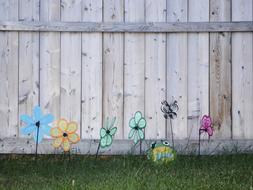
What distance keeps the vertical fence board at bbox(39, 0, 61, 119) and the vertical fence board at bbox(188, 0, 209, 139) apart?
139 cm

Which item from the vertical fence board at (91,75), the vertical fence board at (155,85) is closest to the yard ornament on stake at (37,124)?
the vertical fence board at (91,75)

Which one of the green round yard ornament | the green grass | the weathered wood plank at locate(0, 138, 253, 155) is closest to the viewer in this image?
the green grass

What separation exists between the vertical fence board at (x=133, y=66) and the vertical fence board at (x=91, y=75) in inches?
10.8

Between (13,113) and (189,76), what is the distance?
6.19ft

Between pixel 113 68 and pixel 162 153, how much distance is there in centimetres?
105

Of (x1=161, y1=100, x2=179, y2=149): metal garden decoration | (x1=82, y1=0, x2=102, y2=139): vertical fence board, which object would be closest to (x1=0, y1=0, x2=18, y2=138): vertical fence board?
(x1=82, y1=0, x2=102, y2=139): vertical fence board

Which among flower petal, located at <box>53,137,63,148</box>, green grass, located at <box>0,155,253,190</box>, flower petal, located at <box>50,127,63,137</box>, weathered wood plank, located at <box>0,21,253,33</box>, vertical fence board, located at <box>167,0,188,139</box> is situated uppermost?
weathered wood plank, located at <box>0,21,253,33</box>

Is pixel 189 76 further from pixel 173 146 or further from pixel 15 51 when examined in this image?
pixel 15 51

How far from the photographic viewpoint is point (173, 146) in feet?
20.4

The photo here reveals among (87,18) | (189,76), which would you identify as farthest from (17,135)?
(189,76)

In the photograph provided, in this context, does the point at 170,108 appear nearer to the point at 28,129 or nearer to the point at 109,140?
the point at 109,140

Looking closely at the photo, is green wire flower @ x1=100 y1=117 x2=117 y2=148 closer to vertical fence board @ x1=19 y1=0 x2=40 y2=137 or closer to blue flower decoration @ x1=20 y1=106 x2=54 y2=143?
blue flower decoration @ x1=20 y1=106 x2=54 y2=143

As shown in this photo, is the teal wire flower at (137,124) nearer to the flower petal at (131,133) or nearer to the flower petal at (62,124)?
the flower petal at (131,133)

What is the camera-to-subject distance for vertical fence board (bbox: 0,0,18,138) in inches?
245
